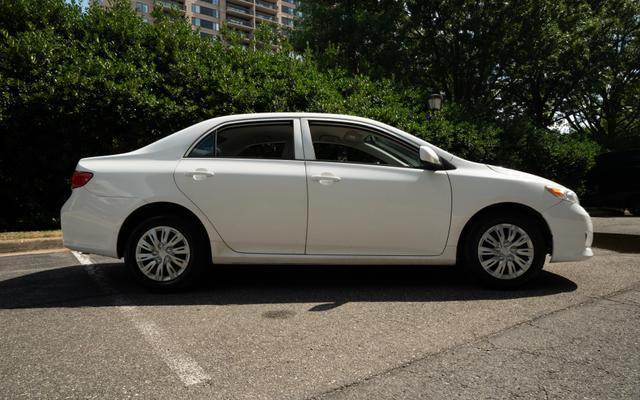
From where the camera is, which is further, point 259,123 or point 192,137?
point 259,123

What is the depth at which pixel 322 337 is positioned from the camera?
3.17m

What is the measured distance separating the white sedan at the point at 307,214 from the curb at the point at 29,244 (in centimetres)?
297

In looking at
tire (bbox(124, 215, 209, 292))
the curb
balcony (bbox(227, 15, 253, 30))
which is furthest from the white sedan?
balcony (bbox(227, 15, 253, 30))

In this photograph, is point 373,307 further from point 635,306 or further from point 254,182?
point 635,306

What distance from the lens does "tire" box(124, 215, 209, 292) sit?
417cm

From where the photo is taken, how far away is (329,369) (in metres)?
2.67

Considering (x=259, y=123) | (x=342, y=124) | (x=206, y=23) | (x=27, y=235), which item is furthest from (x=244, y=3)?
(x=342, y=124)

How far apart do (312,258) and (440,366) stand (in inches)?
70.2

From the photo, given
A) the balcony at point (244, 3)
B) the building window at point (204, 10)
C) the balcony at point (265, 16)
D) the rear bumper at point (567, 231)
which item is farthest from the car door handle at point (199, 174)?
the balcony at point (265, 16)

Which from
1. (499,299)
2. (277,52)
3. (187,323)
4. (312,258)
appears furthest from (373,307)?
(277,52)

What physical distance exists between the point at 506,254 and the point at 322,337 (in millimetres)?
2021

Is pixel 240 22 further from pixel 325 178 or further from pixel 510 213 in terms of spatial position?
pixel 510 213

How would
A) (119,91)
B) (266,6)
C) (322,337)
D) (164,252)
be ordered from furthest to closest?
(266,6), (119,91), (164,252), (322,337)

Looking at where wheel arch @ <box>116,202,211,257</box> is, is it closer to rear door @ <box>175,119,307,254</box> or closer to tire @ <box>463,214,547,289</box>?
rear door @ <box>175,119,307,254</box>
